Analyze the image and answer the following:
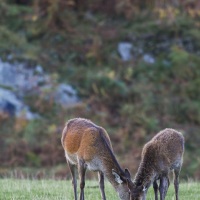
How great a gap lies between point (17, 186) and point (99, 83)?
564 inches

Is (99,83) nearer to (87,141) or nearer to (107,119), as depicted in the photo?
(107,119)

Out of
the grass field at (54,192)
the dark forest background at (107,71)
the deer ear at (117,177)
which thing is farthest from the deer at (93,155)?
the dark forest background at (107,71)

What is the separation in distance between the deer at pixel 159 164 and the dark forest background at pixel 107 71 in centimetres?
1010

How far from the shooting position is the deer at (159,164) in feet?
34.0

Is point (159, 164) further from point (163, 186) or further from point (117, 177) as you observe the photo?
point (117, 177)

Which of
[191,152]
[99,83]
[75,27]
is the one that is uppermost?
[75,27]

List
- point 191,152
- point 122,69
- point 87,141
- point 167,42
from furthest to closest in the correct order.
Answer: point 167,42 → point 122,69 → point 191,152 → point 87,141

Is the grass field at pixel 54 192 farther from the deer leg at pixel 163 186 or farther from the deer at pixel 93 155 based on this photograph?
the deer leg at pixel 163 186

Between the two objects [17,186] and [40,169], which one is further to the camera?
[40,169]

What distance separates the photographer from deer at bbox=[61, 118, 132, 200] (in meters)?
10.6

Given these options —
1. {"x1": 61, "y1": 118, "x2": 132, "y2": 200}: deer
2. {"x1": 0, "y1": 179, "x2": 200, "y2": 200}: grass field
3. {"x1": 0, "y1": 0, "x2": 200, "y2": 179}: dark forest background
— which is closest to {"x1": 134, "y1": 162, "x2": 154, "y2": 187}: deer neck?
{"x1": 61, "y1": 118, "x2": 132, "y2": 200}: deer

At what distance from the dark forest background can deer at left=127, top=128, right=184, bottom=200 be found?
10100 mm

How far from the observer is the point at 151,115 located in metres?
26.0

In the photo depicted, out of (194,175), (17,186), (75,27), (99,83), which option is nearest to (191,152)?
(194,175)
